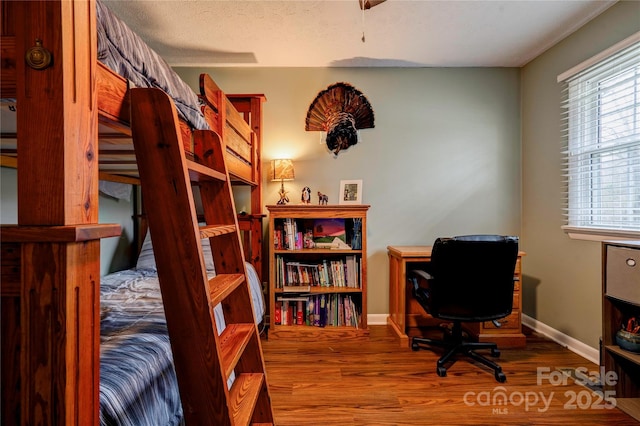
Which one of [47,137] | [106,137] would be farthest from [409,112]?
[47,137]

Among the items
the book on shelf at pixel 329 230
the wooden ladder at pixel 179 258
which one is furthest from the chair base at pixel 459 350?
the wooden ladder at pixel 179 258

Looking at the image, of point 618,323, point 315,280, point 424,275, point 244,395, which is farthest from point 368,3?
point 618,323

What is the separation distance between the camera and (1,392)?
54cm

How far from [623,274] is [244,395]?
1.97 metres

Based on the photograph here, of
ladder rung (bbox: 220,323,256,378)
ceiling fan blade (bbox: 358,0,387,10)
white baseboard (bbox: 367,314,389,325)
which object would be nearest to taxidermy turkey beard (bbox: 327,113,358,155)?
ceiling fan blade (bbox: 358,0,387,10)

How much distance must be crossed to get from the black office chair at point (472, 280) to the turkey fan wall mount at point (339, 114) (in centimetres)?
141

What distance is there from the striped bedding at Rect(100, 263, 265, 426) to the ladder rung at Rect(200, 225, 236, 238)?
438 millimetres

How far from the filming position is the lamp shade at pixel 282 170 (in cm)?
278

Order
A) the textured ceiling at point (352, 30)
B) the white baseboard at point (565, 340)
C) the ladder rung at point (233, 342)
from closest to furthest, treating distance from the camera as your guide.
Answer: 1. the ladder rung at point (233, 342)
2. the textured ceiling at point (352, 30)
3. the white baseboard at point (565, 340)

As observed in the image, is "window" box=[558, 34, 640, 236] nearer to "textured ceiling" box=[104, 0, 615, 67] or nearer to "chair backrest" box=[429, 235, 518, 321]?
"textured ceiling" box=[104, 0, 615, 67]

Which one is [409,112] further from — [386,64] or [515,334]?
[515,334]

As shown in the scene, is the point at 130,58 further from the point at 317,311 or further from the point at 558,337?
the point at 558,337

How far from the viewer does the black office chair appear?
194 cm

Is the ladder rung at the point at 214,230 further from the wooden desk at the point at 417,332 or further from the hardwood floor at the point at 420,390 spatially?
the wooden desk at the point at 417,332
